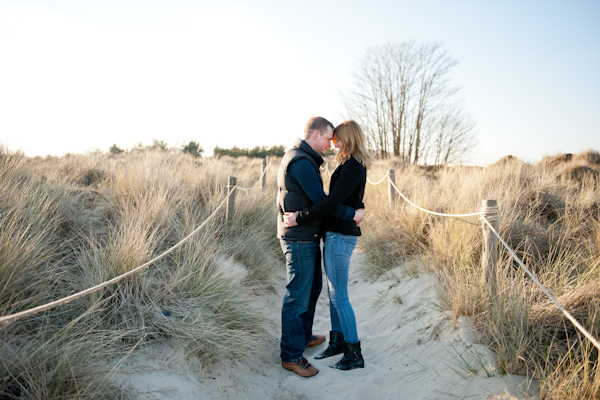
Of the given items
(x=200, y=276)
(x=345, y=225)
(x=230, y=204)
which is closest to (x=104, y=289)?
(x=200, y=276)

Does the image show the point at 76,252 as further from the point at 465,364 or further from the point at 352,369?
the point at 465,364

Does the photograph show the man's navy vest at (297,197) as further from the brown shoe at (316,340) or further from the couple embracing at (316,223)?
the brown shoe at (316,340)

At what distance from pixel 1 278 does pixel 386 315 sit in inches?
146

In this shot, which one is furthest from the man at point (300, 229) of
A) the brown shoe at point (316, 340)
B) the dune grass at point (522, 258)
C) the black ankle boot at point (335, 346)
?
the dune grass at point (522, 258)

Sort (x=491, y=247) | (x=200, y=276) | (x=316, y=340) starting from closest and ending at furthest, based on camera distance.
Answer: (x=491, y=247), (x=200, y=276), (x=316, y=340)

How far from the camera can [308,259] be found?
3.37 m

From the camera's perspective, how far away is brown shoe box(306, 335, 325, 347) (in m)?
4.02

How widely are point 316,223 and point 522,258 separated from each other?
8.05 ft

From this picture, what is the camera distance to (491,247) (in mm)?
3139

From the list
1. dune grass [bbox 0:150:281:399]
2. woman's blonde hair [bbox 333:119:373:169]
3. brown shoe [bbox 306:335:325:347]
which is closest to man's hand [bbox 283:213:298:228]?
woman's blonde hair [bbox 333:119:373:169]

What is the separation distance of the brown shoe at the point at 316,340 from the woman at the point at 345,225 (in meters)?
0.57

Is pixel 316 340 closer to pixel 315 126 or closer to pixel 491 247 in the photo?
pixel 491 247

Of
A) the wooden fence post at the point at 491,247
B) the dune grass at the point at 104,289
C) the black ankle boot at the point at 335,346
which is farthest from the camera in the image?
the black ankle boot at the point at 335,346

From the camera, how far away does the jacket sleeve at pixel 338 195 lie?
A: 3135 millimetres
